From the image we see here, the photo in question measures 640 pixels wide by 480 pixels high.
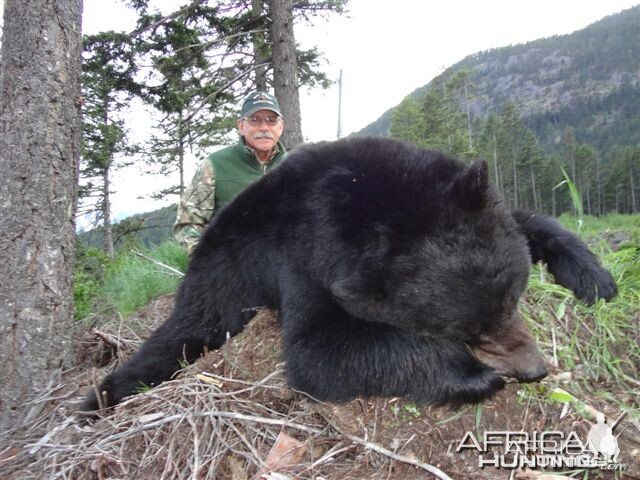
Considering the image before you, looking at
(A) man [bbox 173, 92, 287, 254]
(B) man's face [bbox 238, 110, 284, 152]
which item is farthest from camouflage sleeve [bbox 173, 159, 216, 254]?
(B) man's face [bbox 238, 110, 284, 152]

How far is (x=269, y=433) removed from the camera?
2.09 metres

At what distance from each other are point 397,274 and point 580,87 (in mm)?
186131

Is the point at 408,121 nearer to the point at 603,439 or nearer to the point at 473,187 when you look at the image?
the point at 473,187

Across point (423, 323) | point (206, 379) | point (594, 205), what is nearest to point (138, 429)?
point (206, 379)

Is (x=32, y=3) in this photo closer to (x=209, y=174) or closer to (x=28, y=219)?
(x=28, y=219)

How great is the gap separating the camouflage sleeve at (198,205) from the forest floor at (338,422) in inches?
71.5

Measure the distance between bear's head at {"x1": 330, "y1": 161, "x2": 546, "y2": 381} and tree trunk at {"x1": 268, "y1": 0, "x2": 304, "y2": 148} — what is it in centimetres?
570

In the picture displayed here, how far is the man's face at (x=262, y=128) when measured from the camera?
4418 millimetres

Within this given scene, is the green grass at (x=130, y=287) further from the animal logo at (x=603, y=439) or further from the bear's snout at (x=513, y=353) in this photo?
the animal logo at (x=603, y=439)

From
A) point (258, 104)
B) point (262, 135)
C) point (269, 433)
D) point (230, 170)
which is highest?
point (258, 104)

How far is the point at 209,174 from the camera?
172 inches

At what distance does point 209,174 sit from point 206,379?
2.44 m

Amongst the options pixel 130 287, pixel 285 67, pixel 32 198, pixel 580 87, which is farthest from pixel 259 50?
pixel 580 87

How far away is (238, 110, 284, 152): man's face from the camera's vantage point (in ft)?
14.5
